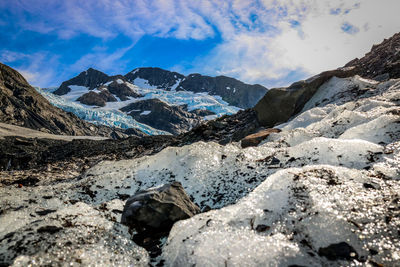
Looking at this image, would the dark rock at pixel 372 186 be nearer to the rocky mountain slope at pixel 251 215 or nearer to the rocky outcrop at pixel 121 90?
the rocky mountain slope at pixel 251 215

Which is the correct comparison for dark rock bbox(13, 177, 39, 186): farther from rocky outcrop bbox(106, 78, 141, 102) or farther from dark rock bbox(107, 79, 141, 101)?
dark rock bbox(107, 79, 141, 101)

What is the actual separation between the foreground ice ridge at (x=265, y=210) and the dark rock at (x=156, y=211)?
0.72 feet

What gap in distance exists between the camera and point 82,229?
2.69 m

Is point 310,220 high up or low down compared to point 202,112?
down

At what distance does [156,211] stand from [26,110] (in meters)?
67.2

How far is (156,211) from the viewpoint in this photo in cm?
323

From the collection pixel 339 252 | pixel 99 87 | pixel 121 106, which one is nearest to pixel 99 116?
pixel 121 106

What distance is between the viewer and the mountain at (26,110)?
51375mm

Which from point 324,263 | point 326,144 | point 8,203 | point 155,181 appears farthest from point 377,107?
point 8,203

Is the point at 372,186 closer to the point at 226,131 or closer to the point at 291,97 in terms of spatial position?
the point at 291,97

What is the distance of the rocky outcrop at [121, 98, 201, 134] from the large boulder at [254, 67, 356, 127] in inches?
4477

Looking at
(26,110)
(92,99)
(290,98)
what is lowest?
(290,98)

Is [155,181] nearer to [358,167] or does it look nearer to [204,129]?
[358,167]

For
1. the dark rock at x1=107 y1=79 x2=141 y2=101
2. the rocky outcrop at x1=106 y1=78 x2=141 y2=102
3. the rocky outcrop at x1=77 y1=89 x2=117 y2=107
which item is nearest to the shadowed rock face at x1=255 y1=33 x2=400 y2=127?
the rocky outcrop at x1=77 y1=89 x2=117 y2=107
